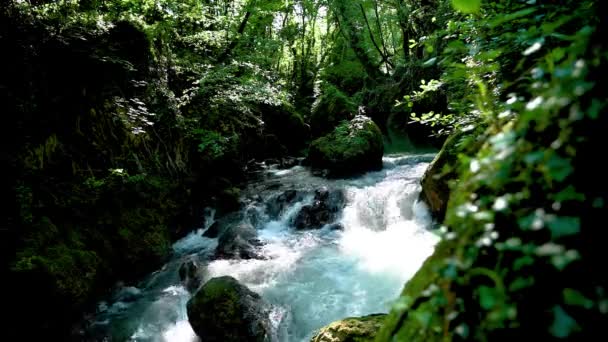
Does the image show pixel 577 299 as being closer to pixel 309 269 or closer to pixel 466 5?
pixel 466 5

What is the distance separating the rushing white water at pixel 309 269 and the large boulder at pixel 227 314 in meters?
0.39

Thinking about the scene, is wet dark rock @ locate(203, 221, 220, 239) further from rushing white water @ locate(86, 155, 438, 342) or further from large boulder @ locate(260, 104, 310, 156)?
large boulder @ locate(260, 104, 310, 156)

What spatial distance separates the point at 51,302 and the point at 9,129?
2716mm

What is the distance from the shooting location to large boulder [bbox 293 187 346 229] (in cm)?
968

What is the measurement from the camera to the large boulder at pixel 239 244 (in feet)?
25.6

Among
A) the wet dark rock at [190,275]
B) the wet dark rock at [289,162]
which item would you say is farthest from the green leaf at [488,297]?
the wet dark rock at [289,162]

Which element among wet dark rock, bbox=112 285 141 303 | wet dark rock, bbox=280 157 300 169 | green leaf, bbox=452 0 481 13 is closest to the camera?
green leaf, bbox=452 0 481 13

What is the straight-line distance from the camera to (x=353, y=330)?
3.16 metres

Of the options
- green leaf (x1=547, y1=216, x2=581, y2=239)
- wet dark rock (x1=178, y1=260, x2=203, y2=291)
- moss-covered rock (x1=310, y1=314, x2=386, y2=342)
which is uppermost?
green leaf (x1=547, y1=216, x2=581, y2=239)

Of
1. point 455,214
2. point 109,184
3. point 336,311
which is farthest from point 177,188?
point 455,214

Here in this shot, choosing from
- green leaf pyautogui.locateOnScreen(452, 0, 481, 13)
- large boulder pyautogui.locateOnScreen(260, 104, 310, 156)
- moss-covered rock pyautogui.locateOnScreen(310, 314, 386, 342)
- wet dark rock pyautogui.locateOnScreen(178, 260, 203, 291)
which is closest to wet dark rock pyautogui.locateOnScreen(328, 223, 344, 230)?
wet dark rock pyautogui.locateOnScreen(178, 260, 203, 291)

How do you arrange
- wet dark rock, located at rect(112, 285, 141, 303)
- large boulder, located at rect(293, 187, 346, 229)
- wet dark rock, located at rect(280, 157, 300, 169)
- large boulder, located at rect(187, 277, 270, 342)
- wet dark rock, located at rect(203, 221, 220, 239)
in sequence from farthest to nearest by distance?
wet dark rock, located at rect(280, 157, 300, 169) → large boulder, located at rect(293, 187, 346, 229) → wet dark rock, located at rect(203, 221, 220, 239) → wet dark rock, located at rect(112, 285, 141, 303) → large boulder, located at rect(187, 277, 270, 342)

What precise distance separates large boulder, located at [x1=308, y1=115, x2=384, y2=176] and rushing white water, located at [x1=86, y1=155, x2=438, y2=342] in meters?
1.60

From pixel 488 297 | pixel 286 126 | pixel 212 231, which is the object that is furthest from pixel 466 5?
pixel 286 126
